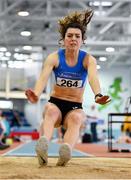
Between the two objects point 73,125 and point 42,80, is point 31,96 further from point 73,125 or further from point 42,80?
point 73,125

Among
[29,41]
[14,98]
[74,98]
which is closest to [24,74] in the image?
[14,98]

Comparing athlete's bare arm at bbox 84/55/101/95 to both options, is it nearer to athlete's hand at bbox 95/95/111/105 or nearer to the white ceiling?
athlete's hand at bbox 95/95/111/105

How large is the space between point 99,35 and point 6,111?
28.2 ft

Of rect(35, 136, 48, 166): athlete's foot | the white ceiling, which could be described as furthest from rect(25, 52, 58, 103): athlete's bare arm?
the white ceiling

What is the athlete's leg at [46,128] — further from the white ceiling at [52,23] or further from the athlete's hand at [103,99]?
the white ceiling at [52,23]

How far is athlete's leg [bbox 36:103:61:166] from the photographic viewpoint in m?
3.74

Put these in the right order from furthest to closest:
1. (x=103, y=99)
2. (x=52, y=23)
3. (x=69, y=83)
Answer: (x=52, y=23) → (x=69, y=83) → (x=103, y=99)

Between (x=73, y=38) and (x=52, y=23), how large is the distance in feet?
44.5

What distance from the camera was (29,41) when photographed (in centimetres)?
1909

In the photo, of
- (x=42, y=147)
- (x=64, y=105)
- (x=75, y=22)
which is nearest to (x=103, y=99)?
(x=42, y=147)

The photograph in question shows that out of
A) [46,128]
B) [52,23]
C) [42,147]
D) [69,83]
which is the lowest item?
[42,147]

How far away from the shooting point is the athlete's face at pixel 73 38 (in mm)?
4242

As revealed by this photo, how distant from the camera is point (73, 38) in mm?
4238

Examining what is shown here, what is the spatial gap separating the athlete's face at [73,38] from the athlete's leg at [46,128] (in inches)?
24.3
